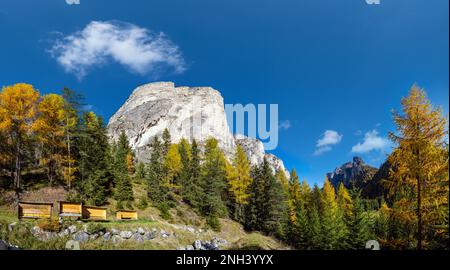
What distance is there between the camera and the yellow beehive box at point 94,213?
20703 mm

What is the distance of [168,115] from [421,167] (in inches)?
1927

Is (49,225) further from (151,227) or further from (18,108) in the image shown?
(18,108)

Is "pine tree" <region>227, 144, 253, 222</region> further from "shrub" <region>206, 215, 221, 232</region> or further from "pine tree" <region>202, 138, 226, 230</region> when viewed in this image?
"shrub" <region>206, 215, 221, 232</region>

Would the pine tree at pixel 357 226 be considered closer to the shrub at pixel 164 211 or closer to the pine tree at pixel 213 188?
the pine tree at pixel 213 188

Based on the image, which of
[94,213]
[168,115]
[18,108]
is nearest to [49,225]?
[94,213]

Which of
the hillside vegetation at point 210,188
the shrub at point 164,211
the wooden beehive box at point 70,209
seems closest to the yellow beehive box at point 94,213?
the wooden beehive box at point 70,209

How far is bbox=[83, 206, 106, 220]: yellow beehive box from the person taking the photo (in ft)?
67.9

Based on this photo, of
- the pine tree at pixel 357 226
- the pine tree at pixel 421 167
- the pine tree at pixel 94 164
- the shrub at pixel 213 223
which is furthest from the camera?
the shrub at pixel 213 223

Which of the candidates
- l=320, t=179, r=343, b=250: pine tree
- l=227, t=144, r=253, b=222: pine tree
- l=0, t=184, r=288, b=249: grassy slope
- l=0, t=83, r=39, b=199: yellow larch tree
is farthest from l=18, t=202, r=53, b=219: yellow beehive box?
l=227, t=144, r=253, b=222: pine tree

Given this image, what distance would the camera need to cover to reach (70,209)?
2009 cm

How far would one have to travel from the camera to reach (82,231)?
700 inches

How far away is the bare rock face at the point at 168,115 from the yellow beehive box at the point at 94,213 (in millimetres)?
32138

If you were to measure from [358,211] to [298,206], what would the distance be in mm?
14366
